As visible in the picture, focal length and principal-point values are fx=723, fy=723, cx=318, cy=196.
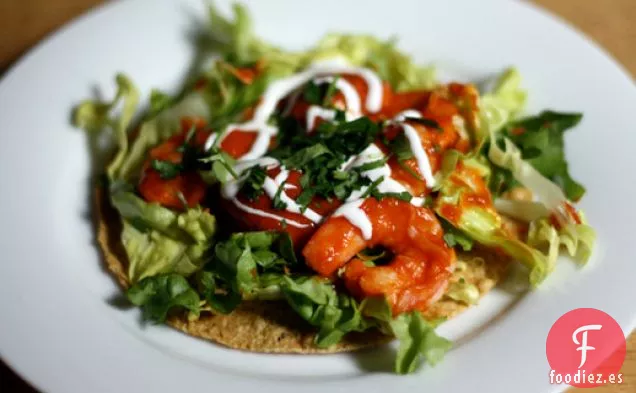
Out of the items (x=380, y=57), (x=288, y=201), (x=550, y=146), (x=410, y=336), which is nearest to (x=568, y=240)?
A: (x=550, y=146)

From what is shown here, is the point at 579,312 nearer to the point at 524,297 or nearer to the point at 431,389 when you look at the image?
the point at 524,297

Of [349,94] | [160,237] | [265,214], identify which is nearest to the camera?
[265,214]

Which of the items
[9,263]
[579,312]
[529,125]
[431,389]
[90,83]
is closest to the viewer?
[431,389]

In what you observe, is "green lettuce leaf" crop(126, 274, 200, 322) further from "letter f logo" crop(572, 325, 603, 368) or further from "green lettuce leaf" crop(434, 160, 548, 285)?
"letter f logo" crop(572, 325, 603, 368)

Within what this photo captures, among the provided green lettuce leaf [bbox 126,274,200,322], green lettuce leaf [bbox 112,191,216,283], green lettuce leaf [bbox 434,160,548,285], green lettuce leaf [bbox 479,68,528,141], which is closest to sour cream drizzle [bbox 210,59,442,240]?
green lettuce leaf [bbox 434,160,548,285]

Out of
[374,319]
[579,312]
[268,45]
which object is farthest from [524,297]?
[268,45]

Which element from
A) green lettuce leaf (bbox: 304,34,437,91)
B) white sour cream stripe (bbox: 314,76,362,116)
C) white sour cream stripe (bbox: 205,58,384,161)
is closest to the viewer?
white sour cream stripe (bbox: 205,58,384,161)

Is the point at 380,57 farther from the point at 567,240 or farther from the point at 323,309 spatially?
the point at 323,309
